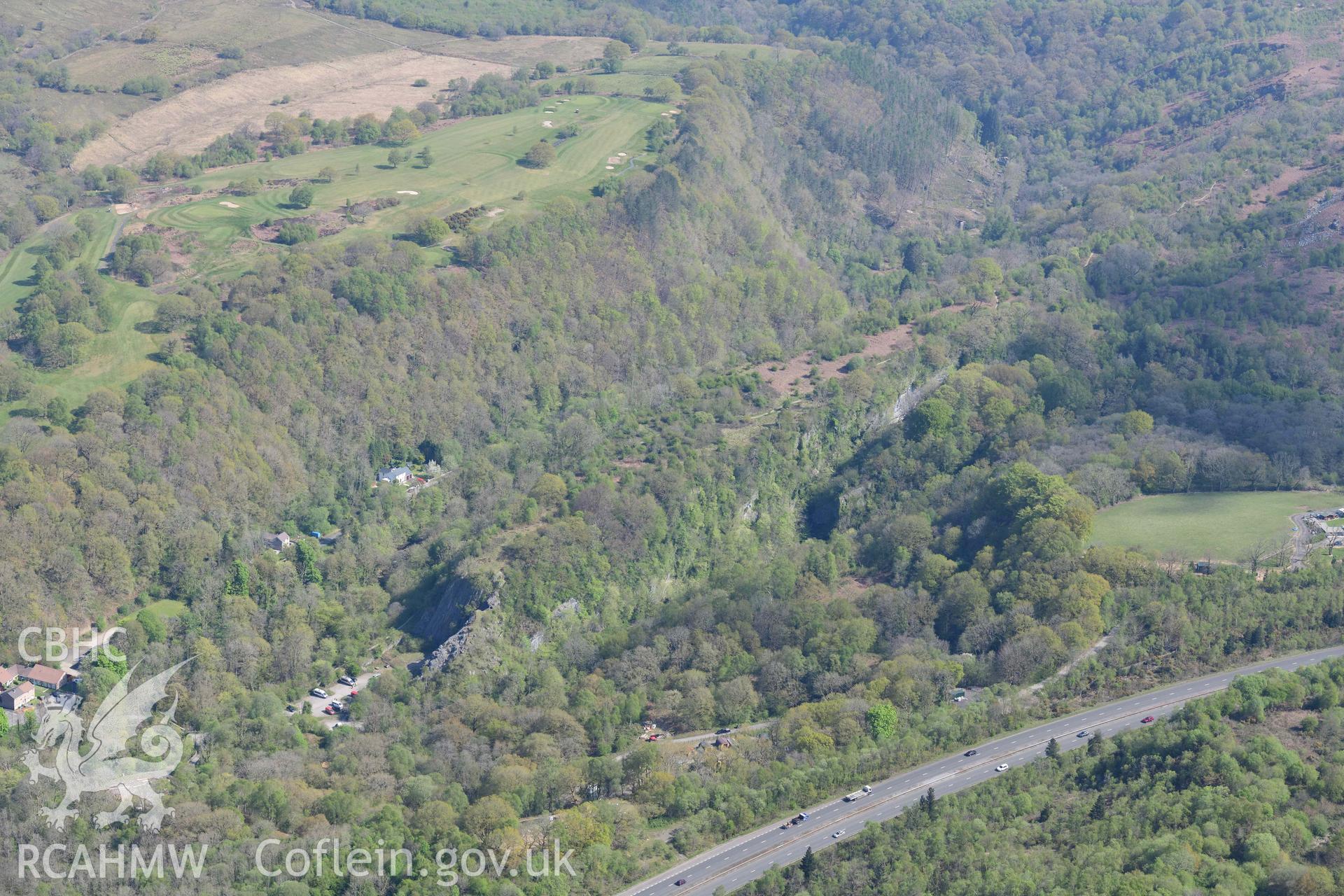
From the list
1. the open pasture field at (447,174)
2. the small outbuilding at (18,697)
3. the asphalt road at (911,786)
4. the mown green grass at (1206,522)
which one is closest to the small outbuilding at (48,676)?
the small outbuilding at (18,697)

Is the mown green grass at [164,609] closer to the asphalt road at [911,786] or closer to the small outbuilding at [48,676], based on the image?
Result: the small outbuilding at [48,676]

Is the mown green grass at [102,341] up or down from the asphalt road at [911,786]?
up

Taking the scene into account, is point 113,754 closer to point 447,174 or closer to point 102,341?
point 102,341

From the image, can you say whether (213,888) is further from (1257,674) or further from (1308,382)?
(1308,382)

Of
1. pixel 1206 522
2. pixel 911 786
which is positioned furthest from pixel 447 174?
pixel 911 786

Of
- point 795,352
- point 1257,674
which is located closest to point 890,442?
point 795,352

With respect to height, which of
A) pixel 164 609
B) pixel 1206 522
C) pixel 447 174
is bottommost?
pixel 164 609

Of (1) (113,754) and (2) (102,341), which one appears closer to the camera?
A: (1) (113,754)
